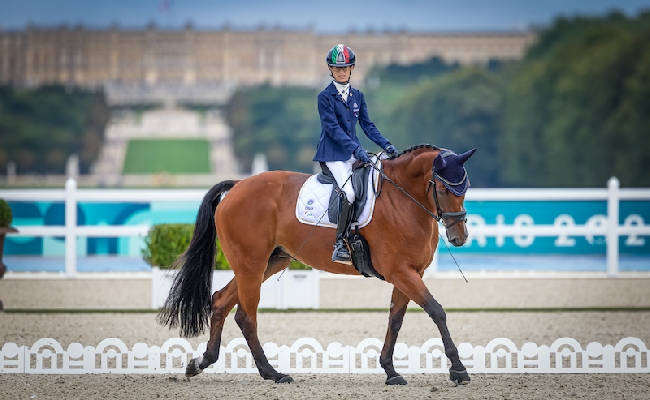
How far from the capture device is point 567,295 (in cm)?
1142

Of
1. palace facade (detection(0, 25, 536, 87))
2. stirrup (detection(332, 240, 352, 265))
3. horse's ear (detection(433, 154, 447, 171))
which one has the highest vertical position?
palace facade (detection(0, 25, 536, 87))

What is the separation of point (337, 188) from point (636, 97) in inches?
1057

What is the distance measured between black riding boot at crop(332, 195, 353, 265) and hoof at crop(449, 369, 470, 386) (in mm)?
900

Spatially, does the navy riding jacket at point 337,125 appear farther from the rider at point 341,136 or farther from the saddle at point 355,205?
the saddle at point 355,205

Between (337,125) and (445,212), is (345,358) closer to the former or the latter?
(445,212)

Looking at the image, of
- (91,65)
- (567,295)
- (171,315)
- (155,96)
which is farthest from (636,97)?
(91,65)

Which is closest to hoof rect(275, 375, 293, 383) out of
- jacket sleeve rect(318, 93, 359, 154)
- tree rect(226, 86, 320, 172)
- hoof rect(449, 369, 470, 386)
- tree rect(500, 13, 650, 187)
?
hoof rect(449, 369, 470, 386)

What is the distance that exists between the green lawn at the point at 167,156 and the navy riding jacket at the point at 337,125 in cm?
5077

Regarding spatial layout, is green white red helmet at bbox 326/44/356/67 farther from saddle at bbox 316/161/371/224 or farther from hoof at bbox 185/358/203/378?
hoof at bbox 185/358/203/378

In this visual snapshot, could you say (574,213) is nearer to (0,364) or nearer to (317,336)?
(317,336)

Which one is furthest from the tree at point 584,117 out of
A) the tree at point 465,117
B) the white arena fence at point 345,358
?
the white arena fence at point 345,358

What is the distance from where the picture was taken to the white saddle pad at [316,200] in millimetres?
6180

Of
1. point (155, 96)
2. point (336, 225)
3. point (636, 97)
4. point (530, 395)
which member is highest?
point (155, 96)

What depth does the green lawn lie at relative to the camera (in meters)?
59.6
